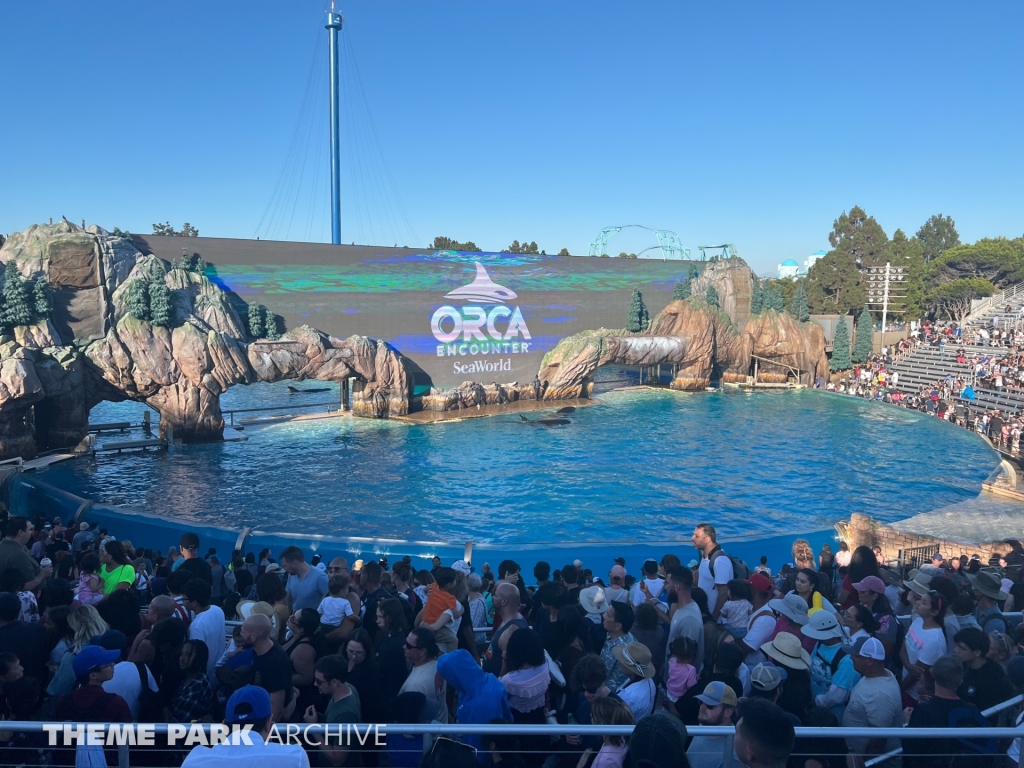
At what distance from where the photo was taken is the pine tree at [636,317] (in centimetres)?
3950

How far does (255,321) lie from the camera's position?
2858cm

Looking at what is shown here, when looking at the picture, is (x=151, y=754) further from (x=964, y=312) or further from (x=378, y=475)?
(x=964, y=312)

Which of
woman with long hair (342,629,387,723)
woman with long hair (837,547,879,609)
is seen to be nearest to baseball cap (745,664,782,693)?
woman with long hair (342,629,387,723)

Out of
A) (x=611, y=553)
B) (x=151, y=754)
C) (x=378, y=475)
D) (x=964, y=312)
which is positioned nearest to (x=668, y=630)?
(x=151, y=754)

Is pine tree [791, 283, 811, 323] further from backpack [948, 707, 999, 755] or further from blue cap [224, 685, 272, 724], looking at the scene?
blue cap [224, 685, 272, 724]

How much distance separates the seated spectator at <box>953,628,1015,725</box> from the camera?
169 inches

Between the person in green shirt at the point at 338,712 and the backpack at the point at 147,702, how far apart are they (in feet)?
3.01

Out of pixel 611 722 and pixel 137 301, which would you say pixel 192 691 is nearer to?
pixel 611 722

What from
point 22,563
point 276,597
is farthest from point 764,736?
point 22,563

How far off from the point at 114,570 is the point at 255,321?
23.0m

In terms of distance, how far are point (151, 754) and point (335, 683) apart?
3.59 ft

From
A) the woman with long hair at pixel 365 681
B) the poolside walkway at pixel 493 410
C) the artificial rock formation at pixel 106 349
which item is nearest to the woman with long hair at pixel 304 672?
the woman with long hair at pixel 365 681

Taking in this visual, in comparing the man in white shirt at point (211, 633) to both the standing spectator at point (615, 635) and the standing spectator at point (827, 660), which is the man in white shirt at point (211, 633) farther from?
the standing spectator at point (827, 660)

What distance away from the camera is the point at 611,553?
12266 mm
